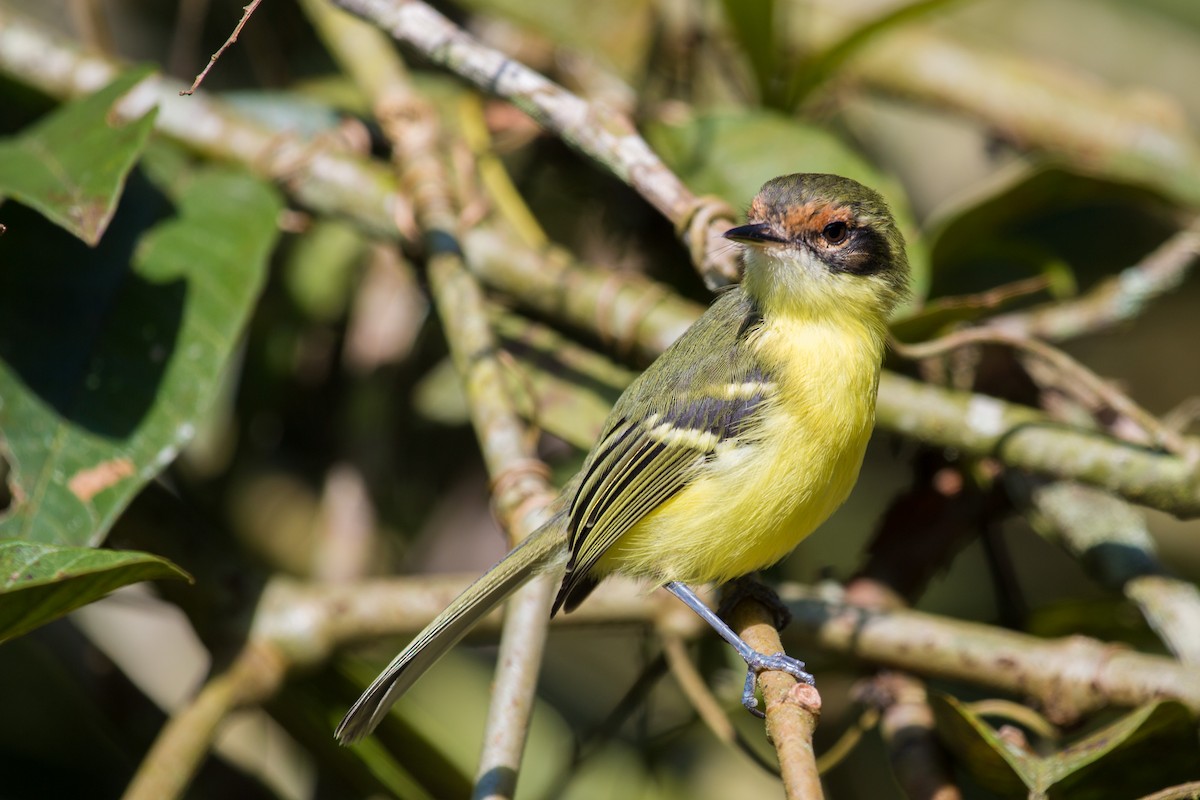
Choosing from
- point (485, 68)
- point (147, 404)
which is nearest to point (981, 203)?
point (485, 68)

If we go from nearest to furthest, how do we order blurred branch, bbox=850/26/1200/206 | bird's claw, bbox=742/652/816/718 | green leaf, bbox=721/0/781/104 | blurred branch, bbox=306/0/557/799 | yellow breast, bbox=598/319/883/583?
1. blurred branch, bbox=306/0/557/799
2. bird's claw, bbox=742/652/816/718
3. yellow breast, bbox=598/319/883/583
4. green leaf, bbox=721/0/781/104
5. blurred branch, bbox=850/26/1200/206

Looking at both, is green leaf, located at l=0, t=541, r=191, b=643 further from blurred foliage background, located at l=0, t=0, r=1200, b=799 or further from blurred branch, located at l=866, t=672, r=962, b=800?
blurred branch, located at l=866, t=672, r=962, b=800

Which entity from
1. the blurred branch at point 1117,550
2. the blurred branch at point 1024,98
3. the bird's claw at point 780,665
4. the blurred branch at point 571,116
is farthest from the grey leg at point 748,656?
the blurred branch at point 1024,98

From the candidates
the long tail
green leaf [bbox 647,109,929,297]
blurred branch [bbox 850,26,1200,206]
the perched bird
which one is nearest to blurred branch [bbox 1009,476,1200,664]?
the perched bird

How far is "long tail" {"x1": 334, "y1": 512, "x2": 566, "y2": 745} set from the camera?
8.49ft

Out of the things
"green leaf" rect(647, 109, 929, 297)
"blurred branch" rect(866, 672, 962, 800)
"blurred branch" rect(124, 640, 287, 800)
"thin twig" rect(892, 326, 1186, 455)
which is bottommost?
"blurred branch" rect(124, 640, 287, 800)

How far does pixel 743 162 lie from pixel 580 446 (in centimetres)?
88

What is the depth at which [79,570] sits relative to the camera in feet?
6.91

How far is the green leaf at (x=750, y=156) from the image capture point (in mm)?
3469

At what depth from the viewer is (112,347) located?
9.76 feet

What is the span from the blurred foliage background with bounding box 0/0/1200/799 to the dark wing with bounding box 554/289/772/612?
1.44ft

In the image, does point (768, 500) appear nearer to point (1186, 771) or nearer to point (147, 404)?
point (1186, 771)

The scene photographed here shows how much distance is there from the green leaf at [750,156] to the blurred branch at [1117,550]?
691mm

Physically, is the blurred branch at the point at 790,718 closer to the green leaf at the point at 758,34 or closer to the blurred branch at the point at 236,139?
the blurred branch at the point at 236,139
